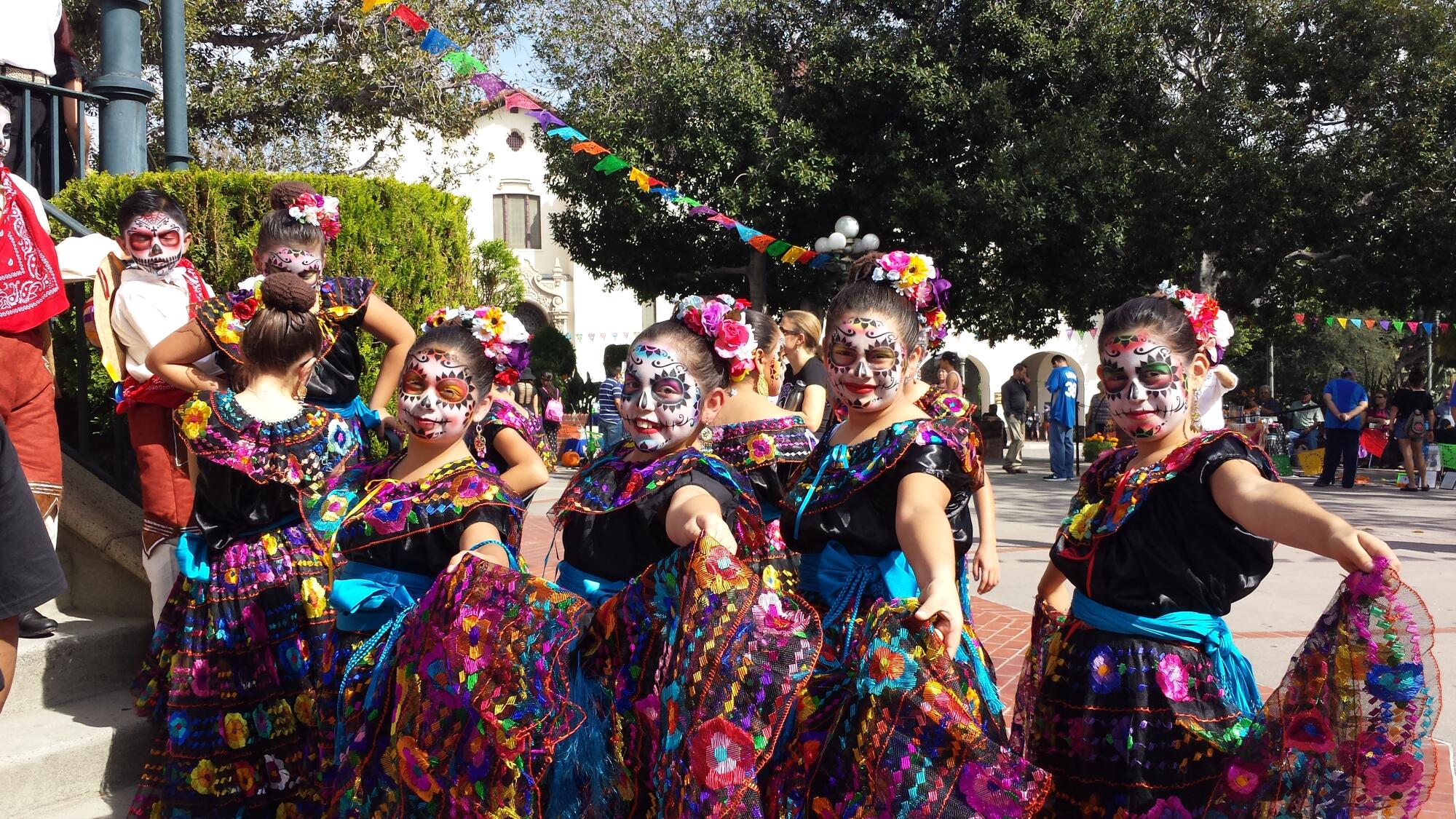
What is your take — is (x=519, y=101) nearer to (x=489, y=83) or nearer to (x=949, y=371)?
(x=489, y=83)

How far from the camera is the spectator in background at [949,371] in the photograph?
1102 centimetres

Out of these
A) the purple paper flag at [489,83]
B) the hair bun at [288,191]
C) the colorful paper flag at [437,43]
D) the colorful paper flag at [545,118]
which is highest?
the colorful paper flag at [437,43]

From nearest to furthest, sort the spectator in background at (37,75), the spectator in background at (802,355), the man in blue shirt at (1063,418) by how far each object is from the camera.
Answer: the spectator in background at (802,355) < the spectator in background at (37,75) < the man in blue shirt at (1063,418)

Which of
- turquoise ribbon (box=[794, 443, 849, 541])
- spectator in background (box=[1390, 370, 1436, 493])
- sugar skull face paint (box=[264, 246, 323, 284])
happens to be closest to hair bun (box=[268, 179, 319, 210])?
sugar skull face paint (box=[264, 246, 323, 284])

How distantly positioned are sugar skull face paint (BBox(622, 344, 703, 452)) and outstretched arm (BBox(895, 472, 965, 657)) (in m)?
0.66

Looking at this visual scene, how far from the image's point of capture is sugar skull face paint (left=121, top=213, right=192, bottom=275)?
446 centimetres

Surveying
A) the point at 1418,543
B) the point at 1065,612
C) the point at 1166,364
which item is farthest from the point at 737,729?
the point at 1418,543

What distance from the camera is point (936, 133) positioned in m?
17.6

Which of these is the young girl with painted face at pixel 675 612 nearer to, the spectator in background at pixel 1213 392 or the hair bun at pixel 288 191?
the spectator in background at pixel 1213 392

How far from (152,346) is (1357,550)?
160 inches

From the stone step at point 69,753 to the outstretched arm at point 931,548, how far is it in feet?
9.60

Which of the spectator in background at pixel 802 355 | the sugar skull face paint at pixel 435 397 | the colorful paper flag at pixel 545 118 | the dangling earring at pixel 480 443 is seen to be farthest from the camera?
the colorful paper flag at pixel 545 118

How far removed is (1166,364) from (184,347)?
127 inches

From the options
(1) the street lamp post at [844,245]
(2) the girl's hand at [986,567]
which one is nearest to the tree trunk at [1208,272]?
(1) the street lamp post at [844,245]
